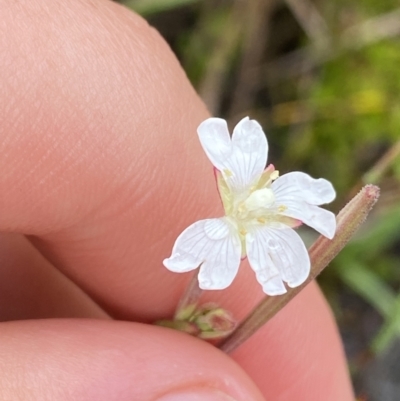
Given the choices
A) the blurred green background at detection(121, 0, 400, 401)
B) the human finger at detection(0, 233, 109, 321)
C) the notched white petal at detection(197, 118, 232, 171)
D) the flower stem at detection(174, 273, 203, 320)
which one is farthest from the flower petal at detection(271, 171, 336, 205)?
the blurred green background at detection(121, 0, 400, 401)

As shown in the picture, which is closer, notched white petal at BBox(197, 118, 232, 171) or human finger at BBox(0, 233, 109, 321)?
notched white petal at BBox(197, 118, 232, 171)

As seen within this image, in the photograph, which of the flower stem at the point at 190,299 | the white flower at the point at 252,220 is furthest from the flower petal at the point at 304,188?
the flower stem at the point at 190,299

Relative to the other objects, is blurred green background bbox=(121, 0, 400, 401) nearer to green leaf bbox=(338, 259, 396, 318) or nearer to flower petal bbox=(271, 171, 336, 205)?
green leaf bbox=(338, 259, 396, 318)

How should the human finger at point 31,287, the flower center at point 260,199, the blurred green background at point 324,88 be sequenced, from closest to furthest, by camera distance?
1. the flower center at point 260,199
2. the human finger at point 31,287
3. the blurred green background at point 324,88

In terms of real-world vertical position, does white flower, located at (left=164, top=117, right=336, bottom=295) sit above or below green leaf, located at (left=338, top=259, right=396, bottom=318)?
above

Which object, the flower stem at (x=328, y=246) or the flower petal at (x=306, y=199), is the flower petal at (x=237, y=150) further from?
the flower stem at (x=328, y=246)

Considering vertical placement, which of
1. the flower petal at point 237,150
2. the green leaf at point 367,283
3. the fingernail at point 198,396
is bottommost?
the green leaf at point 367,283

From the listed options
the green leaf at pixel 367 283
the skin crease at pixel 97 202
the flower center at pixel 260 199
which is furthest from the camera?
the green leaf at pixel 367 283
